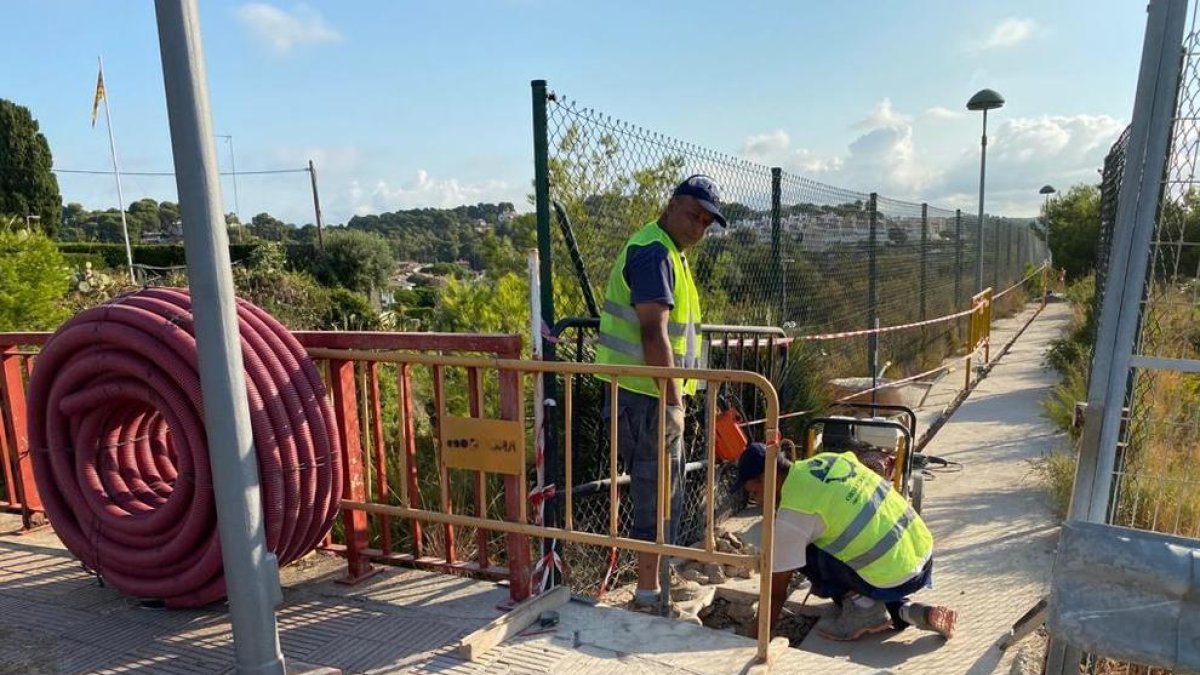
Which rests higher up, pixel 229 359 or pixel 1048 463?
pixel 229 359

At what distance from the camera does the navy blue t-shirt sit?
11.0 feet

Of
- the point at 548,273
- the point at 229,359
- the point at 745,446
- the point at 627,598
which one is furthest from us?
the point at 627,598

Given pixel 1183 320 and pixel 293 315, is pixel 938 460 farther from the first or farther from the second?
pixel 293 315

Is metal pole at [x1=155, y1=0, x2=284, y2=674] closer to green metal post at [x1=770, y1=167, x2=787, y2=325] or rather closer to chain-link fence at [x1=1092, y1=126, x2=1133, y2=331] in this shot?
chain-link fence at [x1=1092, y1=126, x2=1133, y2=331]

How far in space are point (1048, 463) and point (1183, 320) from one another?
145 centimetres

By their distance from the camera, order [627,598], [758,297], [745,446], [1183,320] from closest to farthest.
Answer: [745,446]
[627,598]
[1183,320]
[758,297]

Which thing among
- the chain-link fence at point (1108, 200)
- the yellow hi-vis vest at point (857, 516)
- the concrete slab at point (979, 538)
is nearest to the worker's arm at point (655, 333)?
the yellow hi-vis vest at point (857, 516)

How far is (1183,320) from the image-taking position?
19.0ft

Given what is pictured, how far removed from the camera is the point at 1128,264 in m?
2.38

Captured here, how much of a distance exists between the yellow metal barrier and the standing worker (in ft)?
0.52

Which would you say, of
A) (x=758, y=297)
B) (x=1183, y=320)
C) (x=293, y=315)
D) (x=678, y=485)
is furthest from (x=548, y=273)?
(x=293, y=315)

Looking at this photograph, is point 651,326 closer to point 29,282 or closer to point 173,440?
point 173,440

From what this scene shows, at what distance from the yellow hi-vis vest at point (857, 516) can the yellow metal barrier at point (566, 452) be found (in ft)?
1.94

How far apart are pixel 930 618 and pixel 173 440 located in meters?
3.52
